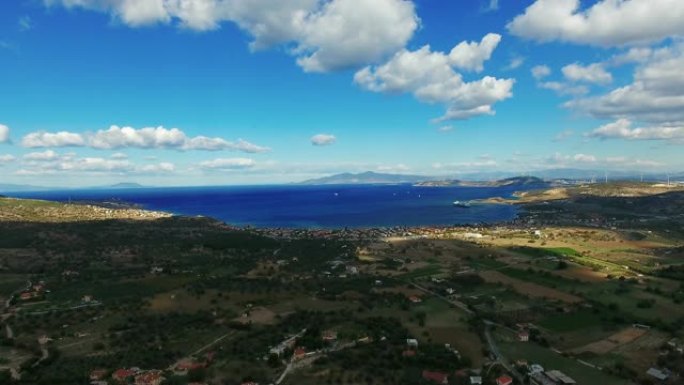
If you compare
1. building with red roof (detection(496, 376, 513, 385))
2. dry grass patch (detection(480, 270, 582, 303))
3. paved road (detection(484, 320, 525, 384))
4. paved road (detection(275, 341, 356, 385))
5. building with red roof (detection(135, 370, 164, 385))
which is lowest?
dry grass patch (detection(480, 270, 582, 303))

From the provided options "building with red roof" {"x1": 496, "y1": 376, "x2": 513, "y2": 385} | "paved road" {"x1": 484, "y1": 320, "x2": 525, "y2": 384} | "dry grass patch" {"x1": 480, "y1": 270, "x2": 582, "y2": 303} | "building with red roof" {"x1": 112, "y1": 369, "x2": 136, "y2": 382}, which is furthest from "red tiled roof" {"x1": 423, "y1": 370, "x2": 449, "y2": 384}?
"dry grass patch" {"x1": 480, "y1": 270, "x2": 582, "y2": 303}

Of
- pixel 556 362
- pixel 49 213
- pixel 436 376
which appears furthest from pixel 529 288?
pixel 49 213

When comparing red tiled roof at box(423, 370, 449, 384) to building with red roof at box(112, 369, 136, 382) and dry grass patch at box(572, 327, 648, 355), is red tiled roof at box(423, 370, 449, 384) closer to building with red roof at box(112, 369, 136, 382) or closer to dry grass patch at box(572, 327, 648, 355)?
dry grass patch at box(572, 327, 648, 355)

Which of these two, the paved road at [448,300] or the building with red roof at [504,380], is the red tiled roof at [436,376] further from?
the paved road at [448,300]

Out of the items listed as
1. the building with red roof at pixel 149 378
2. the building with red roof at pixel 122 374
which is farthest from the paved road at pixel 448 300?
the building with red roof at pixel 122 374

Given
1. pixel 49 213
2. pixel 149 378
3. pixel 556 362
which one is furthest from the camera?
pixel 49 213

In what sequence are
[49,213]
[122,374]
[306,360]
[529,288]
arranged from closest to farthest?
[122,374], [306,360], [529,288], [49,213]

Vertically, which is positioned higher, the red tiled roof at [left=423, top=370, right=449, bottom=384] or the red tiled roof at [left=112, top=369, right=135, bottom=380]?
the red tiled roof at [left=112, top=369, right=135, bottom=380]

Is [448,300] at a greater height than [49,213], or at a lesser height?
lesser

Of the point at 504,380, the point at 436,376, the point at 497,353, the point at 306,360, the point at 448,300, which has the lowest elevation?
the point at 497,353

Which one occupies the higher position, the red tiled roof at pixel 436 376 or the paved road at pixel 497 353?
the red tiled roof at pixel 436 376

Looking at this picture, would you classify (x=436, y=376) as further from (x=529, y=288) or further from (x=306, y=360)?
(x=529, y=288)
